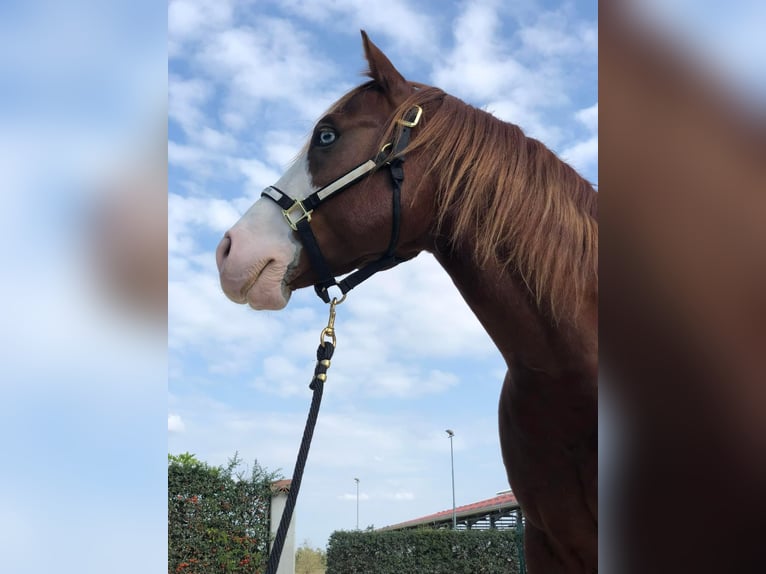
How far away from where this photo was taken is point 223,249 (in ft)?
6.81

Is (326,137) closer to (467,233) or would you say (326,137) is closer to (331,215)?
(331,215)

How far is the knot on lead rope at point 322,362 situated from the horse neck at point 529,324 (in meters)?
0.66

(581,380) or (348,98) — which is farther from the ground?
(348,98)

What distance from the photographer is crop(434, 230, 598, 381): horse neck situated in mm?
2121

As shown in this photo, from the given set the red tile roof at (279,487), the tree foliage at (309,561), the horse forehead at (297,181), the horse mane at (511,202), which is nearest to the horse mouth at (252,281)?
the horse forehead at (297,181)

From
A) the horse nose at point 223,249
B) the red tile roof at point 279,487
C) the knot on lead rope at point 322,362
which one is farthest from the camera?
the red tile roof at point 279,487

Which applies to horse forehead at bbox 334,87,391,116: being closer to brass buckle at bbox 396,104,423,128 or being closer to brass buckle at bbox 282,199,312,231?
brass buckle at bbox 396,104,423,128

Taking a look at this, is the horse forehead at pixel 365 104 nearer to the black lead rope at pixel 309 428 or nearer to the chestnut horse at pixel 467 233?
the chestnut horse at pixel 467 233

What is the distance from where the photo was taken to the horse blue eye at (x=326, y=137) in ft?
7.39

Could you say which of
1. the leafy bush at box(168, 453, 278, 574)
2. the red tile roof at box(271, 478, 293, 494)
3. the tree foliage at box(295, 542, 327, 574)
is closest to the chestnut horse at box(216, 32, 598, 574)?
the leafy bush at box(168, 453, 278, 574)
